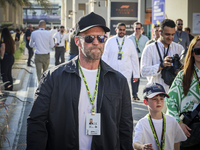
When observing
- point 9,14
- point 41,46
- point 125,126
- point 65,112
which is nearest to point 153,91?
point 125,126

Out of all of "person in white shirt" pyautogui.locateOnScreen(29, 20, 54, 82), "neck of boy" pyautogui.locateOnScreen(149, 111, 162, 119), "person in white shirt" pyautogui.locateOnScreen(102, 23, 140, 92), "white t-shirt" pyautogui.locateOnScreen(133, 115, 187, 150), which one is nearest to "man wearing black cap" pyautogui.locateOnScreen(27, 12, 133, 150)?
"white t-shirt" pyautogui.locateOnScreen(133, 115, 187, 150)

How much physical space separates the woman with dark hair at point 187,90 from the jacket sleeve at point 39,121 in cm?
186

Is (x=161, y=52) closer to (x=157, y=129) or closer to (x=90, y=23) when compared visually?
(x=157, y=129)

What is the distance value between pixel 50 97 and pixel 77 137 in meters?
0.41

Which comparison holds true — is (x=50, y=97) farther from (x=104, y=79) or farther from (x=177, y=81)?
(x=177, y=81)

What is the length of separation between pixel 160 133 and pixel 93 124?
1.36 meters

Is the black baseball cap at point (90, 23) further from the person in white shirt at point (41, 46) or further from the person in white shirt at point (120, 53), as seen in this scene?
the person in white shirt at point (41, 46)

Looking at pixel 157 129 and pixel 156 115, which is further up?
pixel 156 115

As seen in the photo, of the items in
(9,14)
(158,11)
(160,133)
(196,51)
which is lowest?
(160,133)

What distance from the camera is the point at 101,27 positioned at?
11.4 ft

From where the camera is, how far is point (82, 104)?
11.1 feet

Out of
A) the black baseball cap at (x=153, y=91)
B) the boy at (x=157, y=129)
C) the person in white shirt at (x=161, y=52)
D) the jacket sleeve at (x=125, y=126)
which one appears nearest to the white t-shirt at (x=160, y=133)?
the boy at (x=157, y=129)

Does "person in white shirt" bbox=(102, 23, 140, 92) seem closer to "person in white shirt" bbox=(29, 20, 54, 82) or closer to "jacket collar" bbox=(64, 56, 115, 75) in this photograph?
"person in white shirt" bbox=(29, 20, 54, 82)

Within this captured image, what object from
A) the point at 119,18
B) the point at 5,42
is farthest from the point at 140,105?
the point at 119,18
